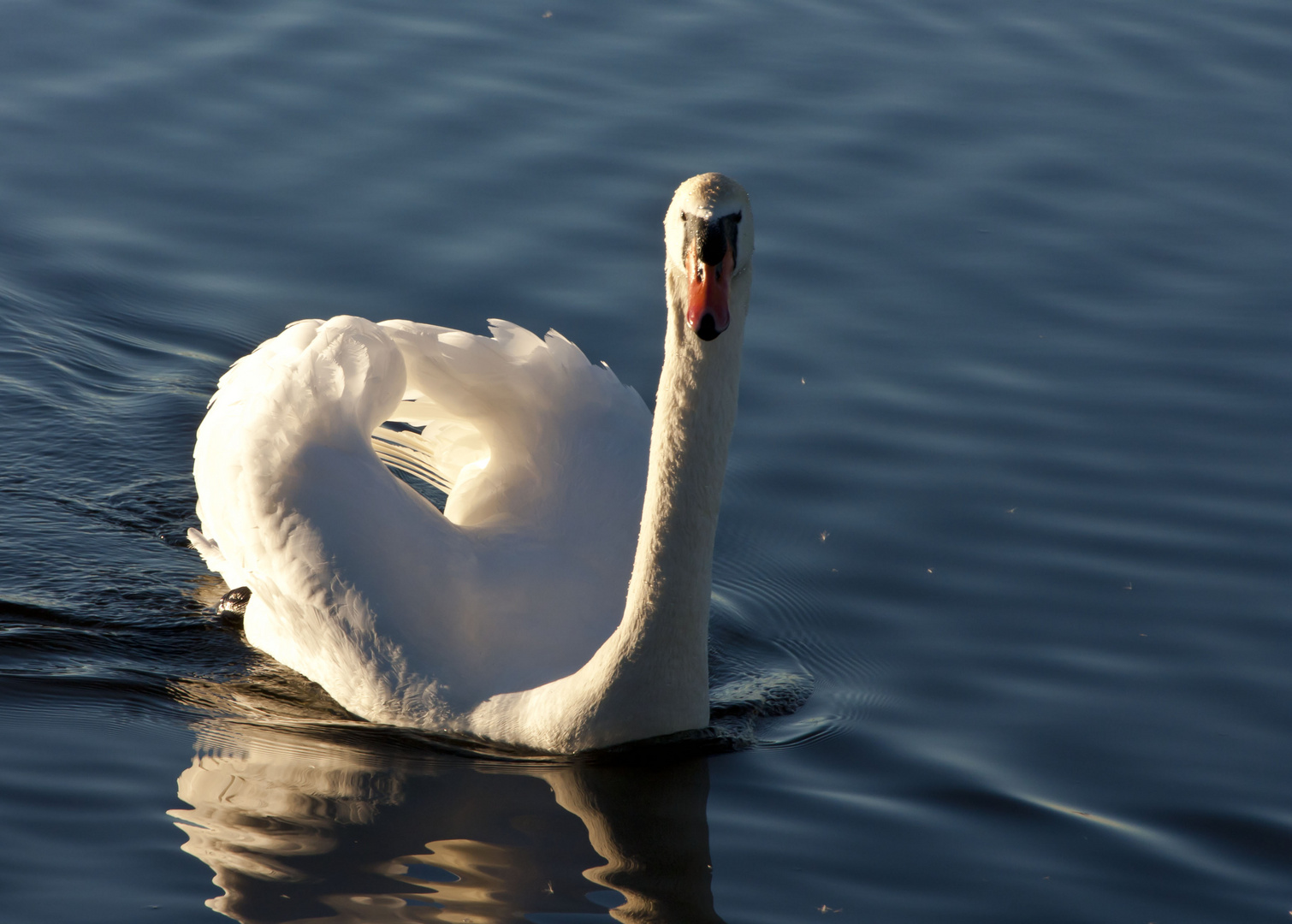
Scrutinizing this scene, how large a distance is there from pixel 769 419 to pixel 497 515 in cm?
236

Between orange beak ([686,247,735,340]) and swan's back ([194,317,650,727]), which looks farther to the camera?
swan's back ([194,317,650,727])

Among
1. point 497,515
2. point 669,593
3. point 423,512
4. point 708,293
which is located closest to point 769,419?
point 497,515

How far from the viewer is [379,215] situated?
37.1ft

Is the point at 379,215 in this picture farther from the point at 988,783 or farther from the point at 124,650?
the point at 988,783

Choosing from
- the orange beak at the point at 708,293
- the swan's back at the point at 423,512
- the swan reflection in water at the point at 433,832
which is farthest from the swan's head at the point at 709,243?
the swan reflection in water at the point at 433,832

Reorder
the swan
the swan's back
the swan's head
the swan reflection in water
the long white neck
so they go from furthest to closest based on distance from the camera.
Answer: the swan's back, the swan, the long white neck, the swan reflection in water, the swan's head

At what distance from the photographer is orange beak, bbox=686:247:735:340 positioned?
5.60 m

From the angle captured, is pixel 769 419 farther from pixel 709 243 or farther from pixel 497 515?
pixel 709 243

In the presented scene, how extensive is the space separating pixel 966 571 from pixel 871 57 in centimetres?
665

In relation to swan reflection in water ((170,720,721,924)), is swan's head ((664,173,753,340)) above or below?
Answer: above

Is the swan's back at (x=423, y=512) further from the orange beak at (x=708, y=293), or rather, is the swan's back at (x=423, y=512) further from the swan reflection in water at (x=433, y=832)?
the orange beak at (x=708, y=293)

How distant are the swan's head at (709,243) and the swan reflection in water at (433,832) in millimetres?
1942

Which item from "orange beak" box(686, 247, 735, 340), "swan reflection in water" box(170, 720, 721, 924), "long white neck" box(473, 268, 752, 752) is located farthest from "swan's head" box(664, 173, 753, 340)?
"swan reflection in water" box(170, 720, 721, 924)

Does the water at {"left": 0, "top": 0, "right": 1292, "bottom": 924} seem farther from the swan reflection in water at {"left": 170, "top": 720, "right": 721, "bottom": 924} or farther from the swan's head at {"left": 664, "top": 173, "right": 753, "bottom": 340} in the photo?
the swan's head at {"left": 664, "top": 173, "right": 753, "bottom": 340}
